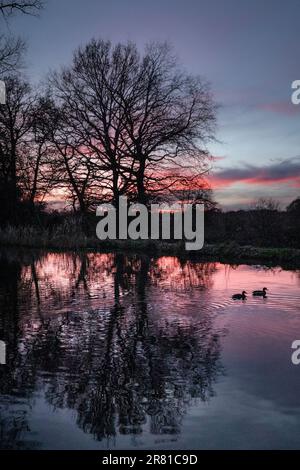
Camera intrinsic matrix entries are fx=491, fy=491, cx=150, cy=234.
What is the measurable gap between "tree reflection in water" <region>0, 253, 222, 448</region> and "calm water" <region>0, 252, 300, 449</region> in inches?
0.6

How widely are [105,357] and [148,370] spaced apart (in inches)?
27.8

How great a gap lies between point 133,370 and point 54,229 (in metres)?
24.1

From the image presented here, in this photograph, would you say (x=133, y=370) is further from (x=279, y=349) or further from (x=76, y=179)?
(x=76, y=179)

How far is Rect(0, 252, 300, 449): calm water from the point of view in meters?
3.93

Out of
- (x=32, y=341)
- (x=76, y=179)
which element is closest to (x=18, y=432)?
(x=32, y=341)

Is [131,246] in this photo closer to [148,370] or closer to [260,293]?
[260,293]

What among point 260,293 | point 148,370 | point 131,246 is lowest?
point 148,370

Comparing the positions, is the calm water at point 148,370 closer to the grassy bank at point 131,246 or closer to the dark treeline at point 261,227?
the grassy bank at point 131,246

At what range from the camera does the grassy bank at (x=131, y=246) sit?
1916 cm

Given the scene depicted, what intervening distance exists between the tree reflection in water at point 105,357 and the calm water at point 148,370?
2 cm

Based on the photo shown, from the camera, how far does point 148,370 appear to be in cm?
546

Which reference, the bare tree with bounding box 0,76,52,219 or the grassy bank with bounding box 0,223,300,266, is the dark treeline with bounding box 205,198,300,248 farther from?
the bare tree with bounding box 0,76,52,219

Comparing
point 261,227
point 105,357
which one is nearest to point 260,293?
point 105,357

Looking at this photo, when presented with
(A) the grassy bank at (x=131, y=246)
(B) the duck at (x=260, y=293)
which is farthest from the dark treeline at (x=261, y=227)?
(B) the duck at (x=260, y=293)
